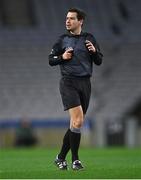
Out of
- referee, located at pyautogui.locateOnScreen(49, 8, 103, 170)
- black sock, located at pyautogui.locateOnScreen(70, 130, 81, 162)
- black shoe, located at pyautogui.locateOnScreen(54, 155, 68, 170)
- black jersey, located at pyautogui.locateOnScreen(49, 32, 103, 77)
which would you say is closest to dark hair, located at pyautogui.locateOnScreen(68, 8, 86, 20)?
referee, located at pyautogui.locateOnScreen(49, 8, 103, 170)

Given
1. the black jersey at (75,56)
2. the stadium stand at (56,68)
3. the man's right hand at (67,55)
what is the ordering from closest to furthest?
the man's right hand at (67,55)
the black jersey at (75,56)
the stadium stand at (56,68)

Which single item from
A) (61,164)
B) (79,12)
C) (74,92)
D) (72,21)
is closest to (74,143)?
(61,164)

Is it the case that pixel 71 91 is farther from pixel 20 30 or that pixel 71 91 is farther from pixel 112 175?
pixel 20 30

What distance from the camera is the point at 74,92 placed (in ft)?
33.6

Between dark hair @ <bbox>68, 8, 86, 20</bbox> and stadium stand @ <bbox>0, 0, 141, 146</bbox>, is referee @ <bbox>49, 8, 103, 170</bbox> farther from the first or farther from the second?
stadium stand @ <bbox>0, 0, 141, 146</bbox>

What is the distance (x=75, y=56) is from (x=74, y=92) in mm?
434

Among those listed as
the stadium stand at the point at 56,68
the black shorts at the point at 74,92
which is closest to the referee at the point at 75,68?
the black shorts at the point at 74,92

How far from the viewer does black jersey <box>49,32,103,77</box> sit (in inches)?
404

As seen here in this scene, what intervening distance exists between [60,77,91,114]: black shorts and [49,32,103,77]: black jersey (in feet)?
0.25

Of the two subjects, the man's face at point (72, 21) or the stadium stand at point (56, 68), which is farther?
the stadium stand at point (56, 68)

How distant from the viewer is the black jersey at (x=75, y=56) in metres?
10.3

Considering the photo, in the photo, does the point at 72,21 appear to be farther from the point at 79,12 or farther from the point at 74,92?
the point at 74,92

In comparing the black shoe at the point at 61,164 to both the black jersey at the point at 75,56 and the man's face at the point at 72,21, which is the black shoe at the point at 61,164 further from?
the man's face at the point at 72,21

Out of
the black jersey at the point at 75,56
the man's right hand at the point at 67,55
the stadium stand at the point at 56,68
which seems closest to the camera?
the man's right hand at the point at 67,55
